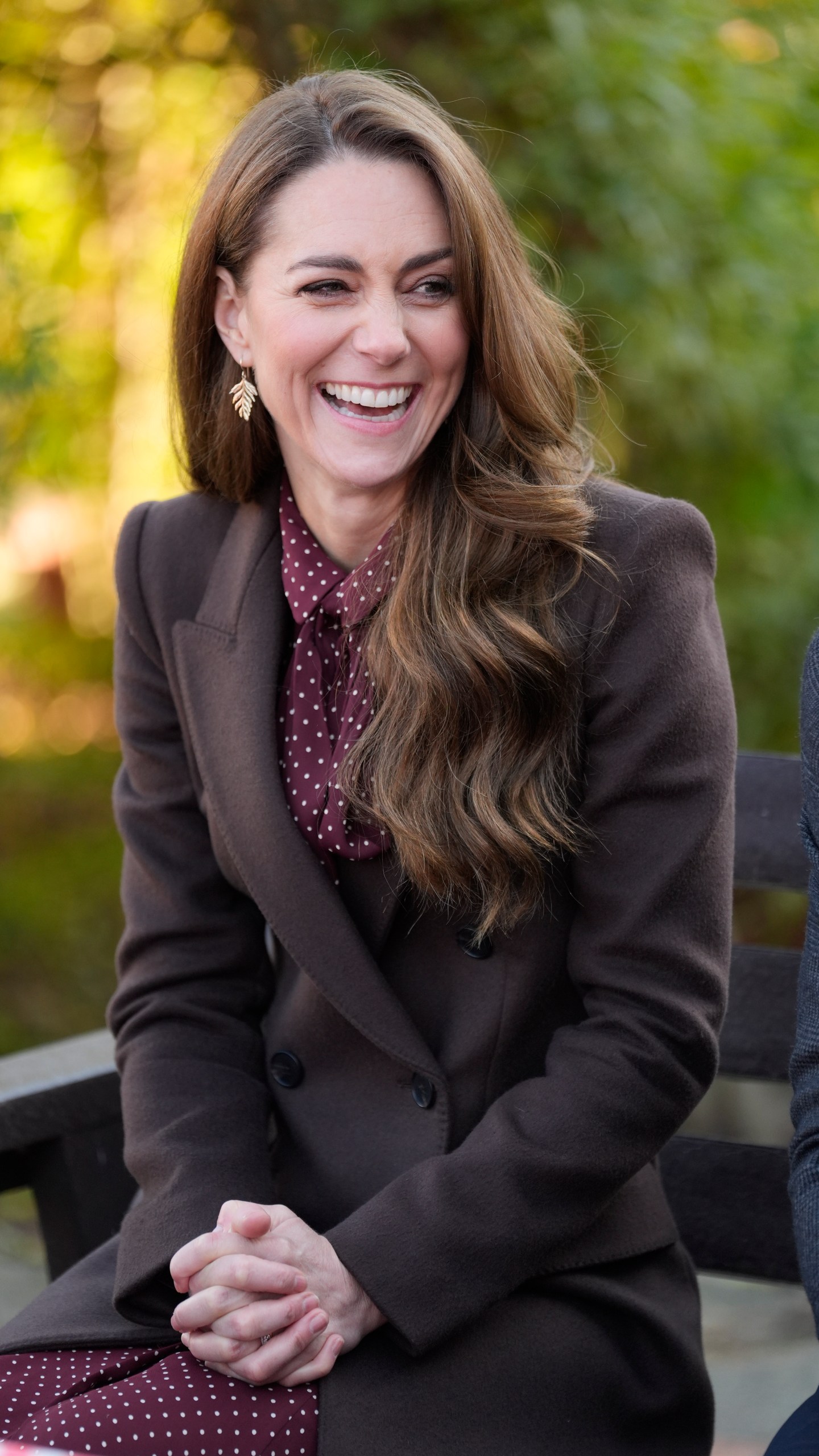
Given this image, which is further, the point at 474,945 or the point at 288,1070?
the point at 288,1070

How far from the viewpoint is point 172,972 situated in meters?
1.98

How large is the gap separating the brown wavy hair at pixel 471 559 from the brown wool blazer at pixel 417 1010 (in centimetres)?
5

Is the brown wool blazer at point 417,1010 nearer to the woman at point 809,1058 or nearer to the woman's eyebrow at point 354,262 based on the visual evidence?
the woman at point 809,1058

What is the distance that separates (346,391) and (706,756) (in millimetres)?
593

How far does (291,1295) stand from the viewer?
1564 millimetres

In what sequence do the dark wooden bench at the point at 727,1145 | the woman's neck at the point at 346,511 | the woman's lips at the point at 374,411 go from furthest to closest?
the dark wooden bench at the point at 727,1145 < the woman's neck at the point at 346,511 < the woman's lips at the point at 374,411

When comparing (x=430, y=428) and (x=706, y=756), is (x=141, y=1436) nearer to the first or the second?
(x=706, y=756)

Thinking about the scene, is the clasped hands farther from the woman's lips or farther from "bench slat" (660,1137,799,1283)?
the woman's lips

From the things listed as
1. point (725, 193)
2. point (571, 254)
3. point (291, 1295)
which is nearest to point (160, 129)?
point (571, 254)

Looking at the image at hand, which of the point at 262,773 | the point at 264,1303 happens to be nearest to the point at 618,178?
the point at 262,773

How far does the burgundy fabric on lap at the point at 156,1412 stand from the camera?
1498 mm

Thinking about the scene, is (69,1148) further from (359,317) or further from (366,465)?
(359,317)

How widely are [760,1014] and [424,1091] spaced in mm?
556

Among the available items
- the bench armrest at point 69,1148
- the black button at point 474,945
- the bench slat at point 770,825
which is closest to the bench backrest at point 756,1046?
the bench slat at point 770,825
